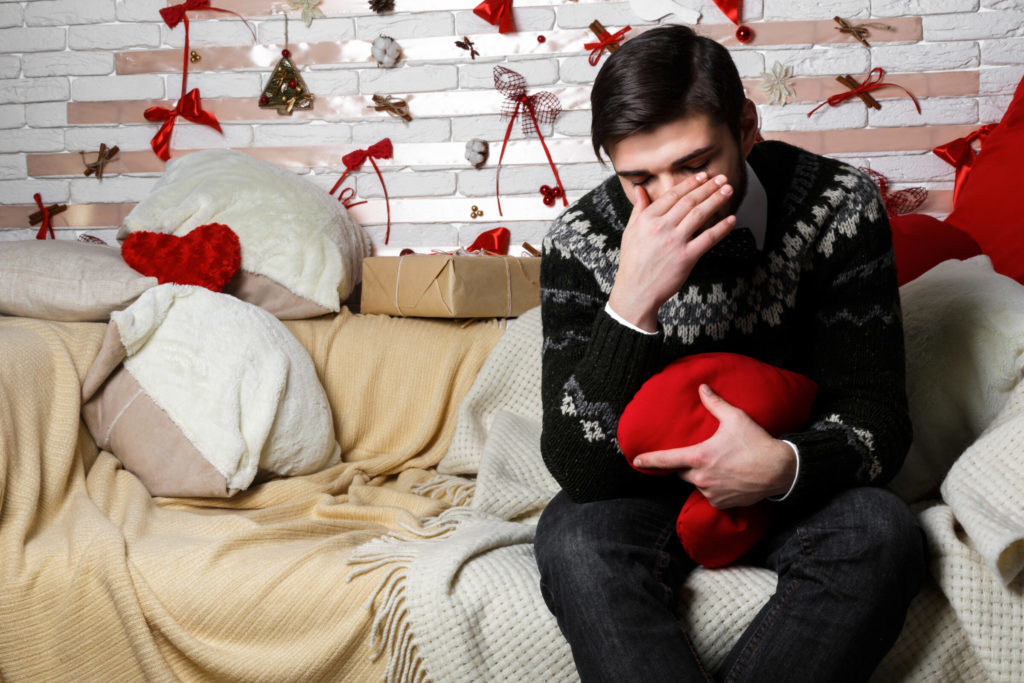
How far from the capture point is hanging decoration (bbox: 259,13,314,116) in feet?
7.25

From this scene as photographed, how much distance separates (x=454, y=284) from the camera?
1.86 m

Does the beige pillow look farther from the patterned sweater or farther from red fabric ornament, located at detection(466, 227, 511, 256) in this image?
the patterned sweater

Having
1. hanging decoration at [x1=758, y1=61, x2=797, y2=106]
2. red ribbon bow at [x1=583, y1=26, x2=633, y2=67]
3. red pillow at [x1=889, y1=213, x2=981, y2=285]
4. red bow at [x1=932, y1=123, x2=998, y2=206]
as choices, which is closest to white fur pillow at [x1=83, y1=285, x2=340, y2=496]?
red ribbon bow at [x1=583, y1=26, x2=633, y2=67]

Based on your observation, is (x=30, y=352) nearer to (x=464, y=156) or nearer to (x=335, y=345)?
(x=335, y=345)

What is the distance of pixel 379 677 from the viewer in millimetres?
1216

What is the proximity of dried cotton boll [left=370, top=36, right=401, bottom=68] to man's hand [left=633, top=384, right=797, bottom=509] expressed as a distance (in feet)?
5.02

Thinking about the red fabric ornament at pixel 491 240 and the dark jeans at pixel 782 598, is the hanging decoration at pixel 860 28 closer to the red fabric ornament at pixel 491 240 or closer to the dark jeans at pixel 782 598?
the red fabric ornament at pixel 491 240

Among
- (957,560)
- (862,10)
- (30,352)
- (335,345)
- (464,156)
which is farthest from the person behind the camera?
(464,156)

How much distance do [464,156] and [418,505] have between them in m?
1.05

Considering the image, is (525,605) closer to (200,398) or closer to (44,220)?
(200,398)

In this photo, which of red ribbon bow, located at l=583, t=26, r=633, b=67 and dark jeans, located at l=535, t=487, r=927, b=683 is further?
red ribbon bow, located at l=583, t=26, r=633, b=67

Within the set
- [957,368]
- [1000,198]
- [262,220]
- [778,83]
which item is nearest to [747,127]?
[957,368]

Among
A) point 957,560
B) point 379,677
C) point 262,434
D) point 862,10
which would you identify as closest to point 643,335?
point 957,560

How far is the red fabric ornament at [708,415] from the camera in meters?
0.99
